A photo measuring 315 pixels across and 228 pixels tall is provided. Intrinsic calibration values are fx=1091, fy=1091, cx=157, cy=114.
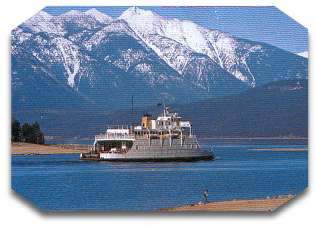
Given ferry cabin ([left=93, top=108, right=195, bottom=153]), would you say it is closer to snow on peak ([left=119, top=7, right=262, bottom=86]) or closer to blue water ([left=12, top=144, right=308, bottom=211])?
blue water ([left=12, top=144, right=308, bottom=211])

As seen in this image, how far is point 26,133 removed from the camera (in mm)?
11273

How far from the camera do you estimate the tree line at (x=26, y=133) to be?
36.6ft

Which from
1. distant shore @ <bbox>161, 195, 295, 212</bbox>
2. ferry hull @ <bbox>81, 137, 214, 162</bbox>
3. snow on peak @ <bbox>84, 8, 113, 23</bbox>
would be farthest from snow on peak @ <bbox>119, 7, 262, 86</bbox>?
distant shore @ <bbox>161, 195, 295, 212</bbox>

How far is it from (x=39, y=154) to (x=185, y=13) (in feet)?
7.01

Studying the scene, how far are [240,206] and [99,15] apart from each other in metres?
2.44

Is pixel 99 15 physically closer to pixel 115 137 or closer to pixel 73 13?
pixel 73 13

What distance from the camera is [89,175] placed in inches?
444

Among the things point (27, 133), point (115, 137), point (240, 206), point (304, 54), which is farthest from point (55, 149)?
point (304, 54)

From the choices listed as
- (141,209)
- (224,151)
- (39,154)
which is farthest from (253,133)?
(39,154)

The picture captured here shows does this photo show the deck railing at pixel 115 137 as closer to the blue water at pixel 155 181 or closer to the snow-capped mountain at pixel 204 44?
the blue water at pixel 155 181

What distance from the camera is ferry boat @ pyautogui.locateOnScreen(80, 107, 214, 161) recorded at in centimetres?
1139

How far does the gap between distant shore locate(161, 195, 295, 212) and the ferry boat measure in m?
0.56

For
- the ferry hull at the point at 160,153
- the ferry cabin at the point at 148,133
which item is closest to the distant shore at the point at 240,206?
the ferry hull at the point at 160,153
